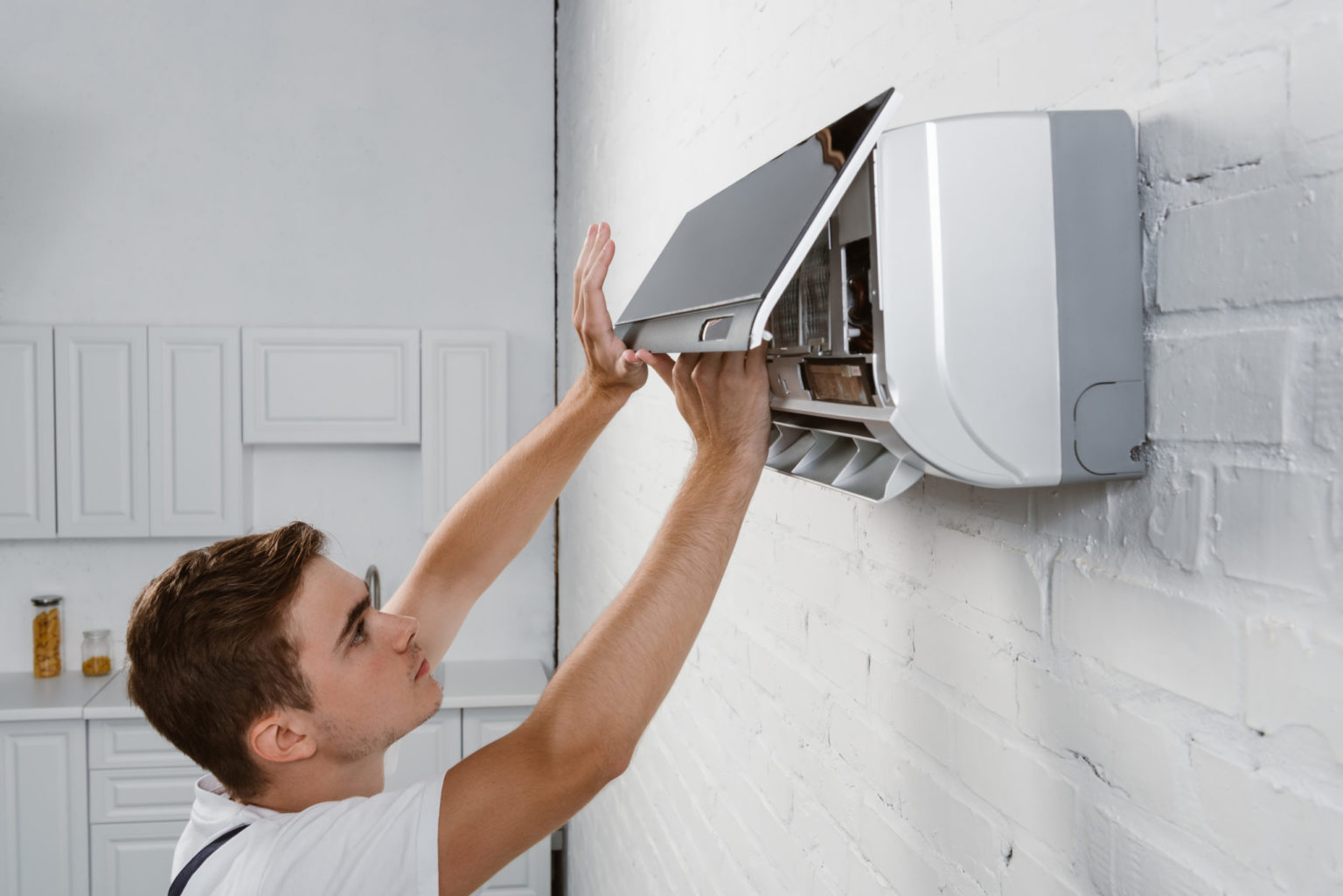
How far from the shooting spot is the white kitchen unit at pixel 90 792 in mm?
3285

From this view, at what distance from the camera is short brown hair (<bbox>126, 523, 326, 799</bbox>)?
4.09 feet

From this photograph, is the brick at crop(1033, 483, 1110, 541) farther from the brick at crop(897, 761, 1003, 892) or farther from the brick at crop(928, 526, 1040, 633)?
the brick at crop(897, 761, 1003, 892)

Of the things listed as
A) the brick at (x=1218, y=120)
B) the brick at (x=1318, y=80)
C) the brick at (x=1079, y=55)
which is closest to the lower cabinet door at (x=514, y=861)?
the brick at (x=1079, y=55)

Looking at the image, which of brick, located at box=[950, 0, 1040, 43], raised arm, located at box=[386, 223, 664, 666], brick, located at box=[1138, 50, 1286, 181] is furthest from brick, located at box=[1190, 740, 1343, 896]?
raised arm, located at box=[386, 223, 664, 666]

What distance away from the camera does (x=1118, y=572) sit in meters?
0.74

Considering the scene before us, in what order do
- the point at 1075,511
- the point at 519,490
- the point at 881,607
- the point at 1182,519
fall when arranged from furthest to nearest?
the point at 519,490, the point at 881,607, the point at 1075,511, the point at 1182,519

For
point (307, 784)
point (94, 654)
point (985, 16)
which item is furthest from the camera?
point (94, 654)

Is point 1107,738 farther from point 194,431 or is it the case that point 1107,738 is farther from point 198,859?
point 194,431

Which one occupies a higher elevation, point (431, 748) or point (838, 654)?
point (838, 654)

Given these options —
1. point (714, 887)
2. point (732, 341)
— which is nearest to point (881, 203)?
point (732, 341)

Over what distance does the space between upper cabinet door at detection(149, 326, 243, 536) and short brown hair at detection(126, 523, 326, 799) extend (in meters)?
2.47

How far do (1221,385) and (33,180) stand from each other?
4.21m

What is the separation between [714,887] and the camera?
1.71m

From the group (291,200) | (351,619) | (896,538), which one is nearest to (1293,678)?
(896,538)
